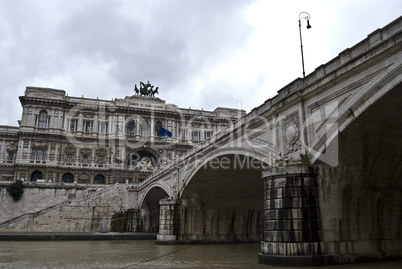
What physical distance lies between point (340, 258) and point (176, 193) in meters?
22.8

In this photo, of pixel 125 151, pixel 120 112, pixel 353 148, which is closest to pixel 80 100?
pixel 120 112

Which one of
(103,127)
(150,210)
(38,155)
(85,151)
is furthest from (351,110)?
(103,127)

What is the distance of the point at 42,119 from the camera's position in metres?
66.5

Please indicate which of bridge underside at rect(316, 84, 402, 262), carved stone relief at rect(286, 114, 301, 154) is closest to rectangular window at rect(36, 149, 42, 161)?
carved stone relief at rect(286, 114, 301, 154)

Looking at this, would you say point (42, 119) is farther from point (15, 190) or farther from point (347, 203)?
point (347, 203)

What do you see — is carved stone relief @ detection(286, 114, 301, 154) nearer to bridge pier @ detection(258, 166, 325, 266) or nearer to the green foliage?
bridge pier @ detection(258, 166, 325, 266)

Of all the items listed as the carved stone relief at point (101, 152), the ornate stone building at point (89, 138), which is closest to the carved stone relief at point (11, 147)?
the ornate stone building at point (89, 138)

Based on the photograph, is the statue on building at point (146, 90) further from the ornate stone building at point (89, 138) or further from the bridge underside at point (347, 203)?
the bridge underside at point (347, 203)

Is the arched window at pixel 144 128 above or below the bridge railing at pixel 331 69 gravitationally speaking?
above

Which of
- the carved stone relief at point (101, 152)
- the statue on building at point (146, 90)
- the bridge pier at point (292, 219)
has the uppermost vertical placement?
the statue on building at point (146, 90)

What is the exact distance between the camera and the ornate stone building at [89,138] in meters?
64.3

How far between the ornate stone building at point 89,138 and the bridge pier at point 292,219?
48113 mm

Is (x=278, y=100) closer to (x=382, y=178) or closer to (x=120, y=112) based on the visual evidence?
(x=382, y=178)

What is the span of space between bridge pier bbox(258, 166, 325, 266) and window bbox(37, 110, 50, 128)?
5656cm
